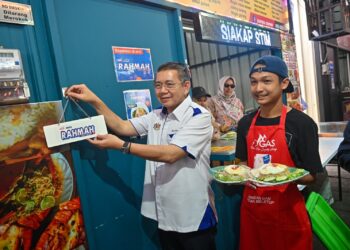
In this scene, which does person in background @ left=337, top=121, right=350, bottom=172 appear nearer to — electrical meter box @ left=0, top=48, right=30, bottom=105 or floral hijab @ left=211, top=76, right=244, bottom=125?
electrical meter box @ left=0, top=48, right=30, bottom=105

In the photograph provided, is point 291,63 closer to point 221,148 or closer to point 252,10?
point 252,10

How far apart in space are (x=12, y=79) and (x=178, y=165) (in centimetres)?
91

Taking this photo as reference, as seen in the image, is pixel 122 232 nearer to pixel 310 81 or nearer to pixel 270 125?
pixel 270 125

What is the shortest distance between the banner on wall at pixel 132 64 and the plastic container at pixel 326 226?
1.30 metres

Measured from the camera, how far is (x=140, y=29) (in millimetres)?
2016

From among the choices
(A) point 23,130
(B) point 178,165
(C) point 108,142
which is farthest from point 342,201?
(A) point 23,130

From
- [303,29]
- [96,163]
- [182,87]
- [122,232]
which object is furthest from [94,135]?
[303,29]

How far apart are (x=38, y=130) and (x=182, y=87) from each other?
0.77 meters

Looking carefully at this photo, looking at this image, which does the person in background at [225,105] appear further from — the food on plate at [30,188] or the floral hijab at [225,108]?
the food on plate at [30,188]

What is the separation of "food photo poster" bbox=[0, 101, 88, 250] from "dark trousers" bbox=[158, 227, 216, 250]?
540mm

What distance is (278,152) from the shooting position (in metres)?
1.70

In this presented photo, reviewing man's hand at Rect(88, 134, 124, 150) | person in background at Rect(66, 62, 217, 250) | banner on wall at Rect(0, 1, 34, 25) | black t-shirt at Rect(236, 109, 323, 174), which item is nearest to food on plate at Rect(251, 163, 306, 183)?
black t-shirt at Rect(236, 109, 323, 174)

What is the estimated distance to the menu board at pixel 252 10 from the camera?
108 inches

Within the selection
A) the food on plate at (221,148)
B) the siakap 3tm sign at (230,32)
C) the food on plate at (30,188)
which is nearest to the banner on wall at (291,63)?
the siakap 3tm sign at (230,32)
